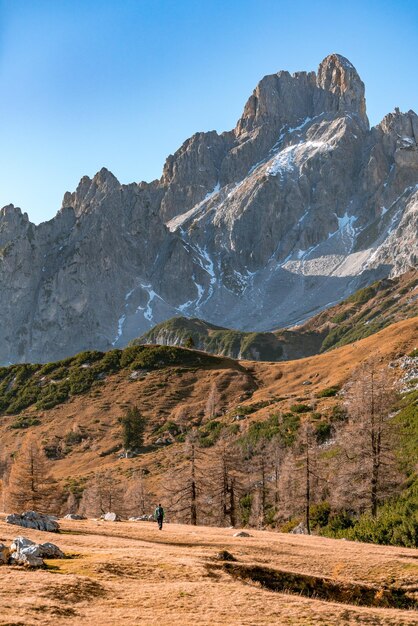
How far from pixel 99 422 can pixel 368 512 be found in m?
86.2

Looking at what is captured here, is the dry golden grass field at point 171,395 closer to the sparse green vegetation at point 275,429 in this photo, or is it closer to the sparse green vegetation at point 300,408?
the sparse green vegetation at point 300,408

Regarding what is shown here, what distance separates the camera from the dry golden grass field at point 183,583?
19328 mm

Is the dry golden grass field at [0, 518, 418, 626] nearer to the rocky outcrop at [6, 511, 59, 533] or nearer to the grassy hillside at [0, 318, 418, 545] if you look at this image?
the rocky outcrop at [6, 511, 59, 533]

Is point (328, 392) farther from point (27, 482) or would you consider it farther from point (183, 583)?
point (183, 583)

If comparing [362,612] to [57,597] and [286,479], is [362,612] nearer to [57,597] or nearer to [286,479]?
[57,597]

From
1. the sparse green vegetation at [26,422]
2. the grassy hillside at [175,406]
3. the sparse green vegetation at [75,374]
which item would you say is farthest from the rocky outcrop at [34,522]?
the sparse green vegetation at [75,374]

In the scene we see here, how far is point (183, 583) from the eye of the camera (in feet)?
76.4

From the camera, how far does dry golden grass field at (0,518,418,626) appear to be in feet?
63.4

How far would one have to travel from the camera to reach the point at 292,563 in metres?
29.9

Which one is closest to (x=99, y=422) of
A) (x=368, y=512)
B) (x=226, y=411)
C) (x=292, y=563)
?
(x=226, y=411)

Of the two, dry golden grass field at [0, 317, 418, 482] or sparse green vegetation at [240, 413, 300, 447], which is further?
dry golden grass field at [0, 317, 418, 482]

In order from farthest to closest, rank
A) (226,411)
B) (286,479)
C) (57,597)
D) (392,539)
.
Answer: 1. (226,411)
2. (286,479)
3. (392,539)
4. (57,597)

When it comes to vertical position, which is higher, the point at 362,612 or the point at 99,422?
the point at 99,422

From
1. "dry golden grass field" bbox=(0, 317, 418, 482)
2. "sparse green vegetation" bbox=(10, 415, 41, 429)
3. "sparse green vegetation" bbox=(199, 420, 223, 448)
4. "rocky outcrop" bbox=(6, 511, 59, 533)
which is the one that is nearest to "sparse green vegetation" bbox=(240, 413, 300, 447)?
"dry golden grass field" bbox=(0, 317, 418, 482)
